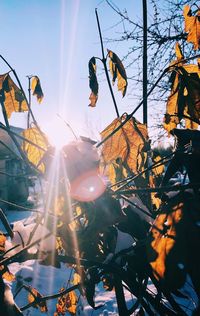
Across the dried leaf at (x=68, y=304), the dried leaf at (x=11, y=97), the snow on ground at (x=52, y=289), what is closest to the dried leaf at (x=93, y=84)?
the dried leaf at (x=11, y=97)

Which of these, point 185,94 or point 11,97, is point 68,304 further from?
point 185,94

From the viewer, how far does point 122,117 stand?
1.05 meters

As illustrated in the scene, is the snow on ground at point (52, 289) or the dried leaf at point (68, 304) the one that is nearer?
the dried leaf at point (68, 304)

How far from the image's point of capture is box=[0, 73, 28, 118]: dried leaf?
1.27 metres

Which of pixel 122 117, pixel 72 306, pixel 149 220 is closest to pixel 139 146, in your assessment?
pixel 122 117

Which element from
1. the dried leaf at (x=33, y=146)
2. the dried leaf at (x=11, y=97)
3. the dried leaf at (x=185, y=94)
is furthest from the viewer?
the dried leaf at (x=11, y=97)

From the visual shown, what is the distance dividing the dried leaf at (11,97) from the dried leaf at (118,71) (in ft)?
1.39

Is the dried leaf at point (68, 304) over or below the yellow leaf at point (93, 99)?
below

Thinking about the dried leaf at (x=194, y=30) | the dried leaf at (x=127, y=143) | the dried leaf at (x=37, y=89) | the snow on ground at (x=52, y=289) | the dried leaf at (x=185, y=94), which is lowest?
the snow on ground at (x=52, y=289)

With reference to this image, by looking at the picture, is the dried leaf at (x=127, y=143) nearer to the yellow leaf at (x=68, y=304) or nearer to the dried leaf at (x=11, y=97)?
the dried leaf at (x=11, y=97)

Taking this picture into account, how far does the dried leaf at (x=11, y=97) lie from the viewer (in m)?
1.27

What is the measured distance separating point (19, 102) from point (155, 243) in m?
0.99

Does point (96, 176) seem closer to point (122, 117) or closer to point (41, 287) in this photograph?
point (122, 117)

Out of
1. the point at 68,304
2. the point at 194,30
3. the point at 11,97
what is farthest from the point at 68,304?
the point at 194,30
